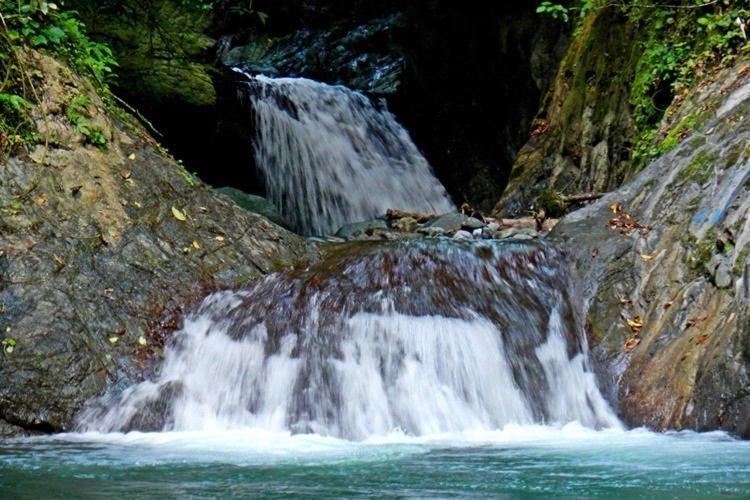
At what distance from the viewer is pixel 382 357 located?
19.6ft

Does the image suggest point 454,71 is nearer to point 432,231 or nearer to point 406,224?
point 406,224

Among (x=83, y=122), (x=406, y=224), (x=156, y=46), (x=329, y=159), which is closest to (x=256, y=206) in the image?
(x=406, y=224)

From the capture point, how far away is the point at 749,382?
15.6 ft

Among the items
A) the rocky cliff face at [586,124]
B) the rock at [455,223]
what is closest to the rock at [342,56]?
the rocky cliff face at [586,124]

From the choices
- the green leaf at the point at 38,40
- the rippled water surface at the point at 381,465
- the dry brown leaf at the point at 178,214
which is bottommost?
the rippled water surface at the point at 381,465

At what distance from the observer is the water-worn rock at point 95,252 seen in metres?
5.67

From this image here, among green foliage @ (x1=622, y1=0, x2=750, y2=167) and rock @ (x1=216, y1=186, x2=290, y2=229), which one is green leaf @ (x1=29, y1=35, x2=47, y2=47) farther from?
green foliage @ (x1=622, y1=0, x2=750, y2=167)

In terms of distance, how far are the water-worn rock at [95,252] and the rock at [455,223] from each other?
226 cm

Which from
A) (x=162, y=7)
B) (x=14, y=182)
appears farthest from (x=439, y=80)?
(x=14, y=182)

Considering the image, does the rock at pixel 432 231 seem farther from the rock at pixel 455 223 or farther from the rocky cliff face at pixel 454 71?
the rocky cliff face at pixel 454 71

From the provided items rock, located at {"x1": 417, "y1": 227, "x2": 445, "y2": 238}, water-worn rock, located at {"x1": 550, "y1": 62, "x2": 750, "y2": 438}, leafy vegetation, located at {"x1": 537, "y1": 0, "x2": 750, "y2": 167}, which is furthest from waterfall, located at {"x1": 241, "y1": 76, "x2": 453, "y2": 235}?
water-worn rock, located at {"x1": 550, "y1": 62, "x2": 750, "y2": 438}

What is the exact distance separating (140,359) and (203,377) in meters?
0.51

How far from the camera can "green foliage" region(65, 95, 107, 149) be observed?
6980 mm

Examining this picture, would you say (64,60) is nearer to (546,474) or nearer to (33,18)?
(33,18)
